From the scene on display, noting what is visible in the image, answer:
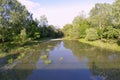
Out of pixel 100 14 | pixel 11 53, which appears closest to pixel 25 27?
pixel 100 14

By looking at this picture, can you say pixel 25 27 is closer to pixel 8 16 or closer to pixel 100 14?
pixel 8 16

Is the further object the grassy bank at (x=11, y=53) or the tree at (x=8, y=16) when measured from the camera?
the tree at (x=8, y=16)

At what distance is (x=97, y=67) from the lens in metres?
23.8

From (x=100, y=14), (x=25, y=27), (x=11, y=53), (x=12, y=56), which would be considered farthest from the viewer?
(x=25, y=27)

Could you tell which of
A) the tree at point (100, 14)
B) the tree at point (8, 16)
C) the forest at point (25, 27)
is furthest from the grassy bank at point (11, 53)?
the tree at point (100, 14)

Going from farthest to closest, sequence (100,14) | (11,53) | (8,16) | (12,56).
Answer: (100,14) < (8,16) < (11,53) < (12,56)

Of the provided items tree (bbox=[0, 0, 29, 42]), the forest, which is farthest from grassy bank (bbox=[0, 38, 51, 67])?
tree (bbox=[0, 0, 29, 42])

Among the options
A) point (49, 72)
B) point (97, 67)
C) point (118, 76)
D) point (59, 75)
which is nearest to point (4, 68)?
point (49, 72)

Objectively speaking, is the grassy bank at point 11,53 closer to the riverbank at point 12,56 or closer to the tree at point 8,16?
the riverbank at point 12,56

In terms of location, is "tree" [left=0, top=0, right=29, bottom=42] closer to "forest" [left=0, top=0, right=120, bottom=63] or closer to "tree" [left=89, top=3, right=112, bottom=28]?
"forest" [left=0, top=0, right=120, bottom=63]

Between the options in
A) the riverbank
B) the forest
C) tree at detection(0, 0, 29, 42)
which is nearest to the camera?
the riverbank

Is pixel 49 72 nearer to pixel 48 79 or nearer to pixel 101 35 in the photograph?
pixel 48 79

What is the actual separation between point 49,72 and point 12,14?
98.1 feet

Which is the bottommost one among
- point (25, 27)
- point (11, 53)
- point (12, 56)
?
point (12, 56)
